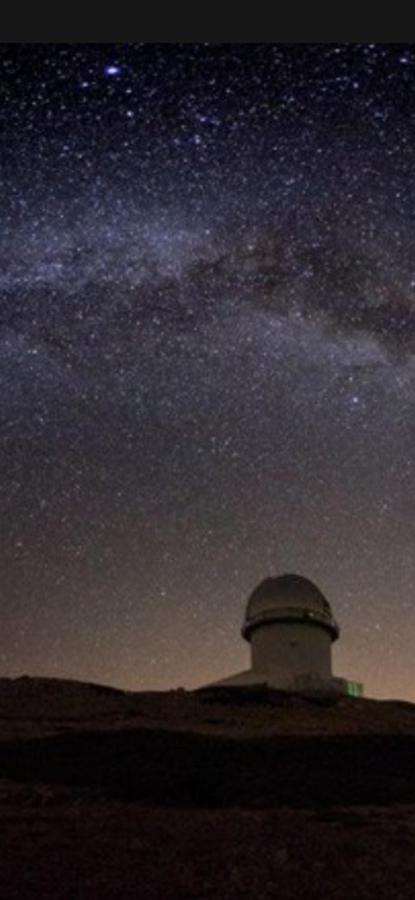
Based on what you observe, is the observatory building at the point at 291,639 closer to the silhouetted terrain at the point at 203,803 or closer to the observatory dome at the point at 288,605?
the observatory dome at the point at 288,605

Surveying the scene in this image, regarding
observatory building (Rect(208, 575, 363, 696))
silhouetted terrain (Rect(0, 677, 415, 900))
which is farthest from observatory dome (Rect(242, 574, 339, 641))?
silhouetted terrain (Rect(0, 677, 415, 900))

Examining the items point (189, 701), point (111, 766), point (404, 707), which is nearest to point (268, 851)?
point (111, 766)

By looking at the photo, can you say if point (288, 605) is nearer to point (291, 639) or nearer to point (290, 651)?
point (291, 639)

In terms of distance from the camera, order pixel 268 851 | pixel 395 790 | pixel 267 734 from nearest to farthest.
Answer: pixel 268 851, pixel 395 790, pixel 267 734

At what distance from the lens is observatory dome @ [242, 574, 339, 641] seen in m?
26.2

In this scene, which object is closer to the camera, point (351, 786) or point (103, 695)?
point (351, 786)

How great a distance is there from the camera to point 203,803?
8781mm

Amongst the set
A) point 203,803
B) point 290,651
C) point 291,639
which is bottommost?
point 290,651

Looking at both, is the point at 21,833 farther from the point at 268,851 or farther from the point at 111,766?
the point at 111,766

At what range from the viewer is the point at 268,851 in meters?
6.66

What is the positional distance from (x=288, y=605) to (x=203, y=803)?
17836mm

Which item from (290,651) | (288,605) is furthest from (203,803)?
(288,605)

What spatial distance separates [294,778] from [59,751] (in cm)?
340

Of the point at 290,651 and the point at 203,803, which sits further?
the point at 290,651
